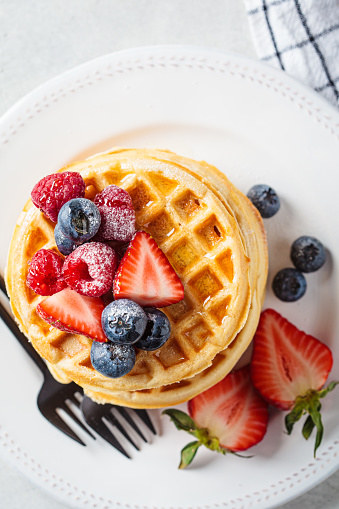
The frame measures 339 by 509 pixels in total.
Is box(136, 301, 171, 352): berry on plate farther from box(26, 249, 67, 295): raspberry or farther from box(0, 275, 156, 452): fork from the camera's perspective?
box(0, 275, 156, 452): fork

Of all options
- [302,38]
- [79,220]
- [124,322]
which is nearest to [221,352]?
[124,322]

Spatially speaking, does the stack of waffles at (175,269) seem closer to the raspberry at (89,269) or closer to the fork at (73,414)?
the raspberry at (89,269)

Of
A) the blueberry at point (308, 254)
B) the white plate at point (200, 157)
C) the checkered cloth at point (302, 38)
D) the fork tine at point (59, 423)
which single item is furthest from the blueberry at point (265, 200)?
the fork tine at point (59, 423)


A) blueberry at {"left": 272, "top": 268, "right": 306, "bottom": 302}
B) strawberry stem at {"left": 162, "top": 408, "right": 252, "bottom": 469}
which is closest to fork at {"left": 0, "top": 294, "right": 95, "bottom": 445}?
strawberry stem at {"left": 162, "top": 408, "right": 252, "bottom": 469}

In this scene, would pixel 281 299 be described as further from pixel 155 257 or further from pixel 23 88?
pixel 23 88

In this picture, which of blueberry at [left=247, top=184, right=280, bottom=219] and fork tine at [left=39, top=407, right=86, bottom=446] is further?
fork tine at [left=39, top=407, right=86, bottom=446]

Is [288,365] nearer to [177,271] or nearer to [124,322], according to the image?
→ [177,271]
